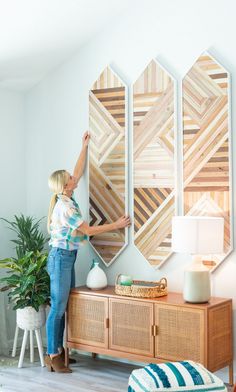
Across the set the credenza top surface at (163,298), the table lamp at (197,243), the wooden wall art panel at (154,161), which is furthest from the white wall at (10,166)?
the table lamp at (197,243)

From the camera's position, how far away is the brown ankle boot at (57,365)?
16.5ft

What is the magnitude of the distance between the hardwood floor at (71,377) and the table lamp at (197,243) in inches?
29.4

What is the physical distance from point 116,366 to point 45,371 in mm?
577

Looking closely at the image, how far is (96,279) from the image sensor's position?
16.6 ft

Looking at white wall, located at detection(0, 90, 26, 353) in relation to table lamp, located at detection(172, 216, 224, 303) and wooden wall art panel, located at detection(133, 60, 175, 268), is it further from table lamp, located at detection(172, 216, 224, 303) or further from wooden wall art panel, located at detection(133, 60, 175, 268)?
table lamp, located at detection(172, 216, 224, 303)

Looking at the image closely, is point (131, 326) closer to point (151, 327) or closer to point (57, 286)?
point (151, 327)

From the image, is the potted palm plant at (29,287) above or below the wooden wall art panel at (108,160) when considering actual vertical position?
below

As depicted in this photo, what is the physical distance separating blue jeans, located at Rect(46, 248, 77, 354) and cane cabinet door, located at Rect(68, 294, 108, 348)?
0.28 feet

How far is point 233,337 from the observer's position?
4625mm

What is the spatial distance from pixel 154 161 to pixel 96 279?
1.04 metres

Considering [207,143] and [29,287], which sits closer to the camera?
[207,143]

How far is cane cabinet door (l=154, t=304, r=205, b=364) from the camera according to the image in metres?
4.34

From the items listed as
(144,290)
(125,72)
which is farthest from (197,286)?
(125,72)

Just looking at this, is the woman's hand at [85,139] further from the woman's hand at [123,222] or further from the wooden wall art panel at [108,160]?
the woman's hand at [123,222]
